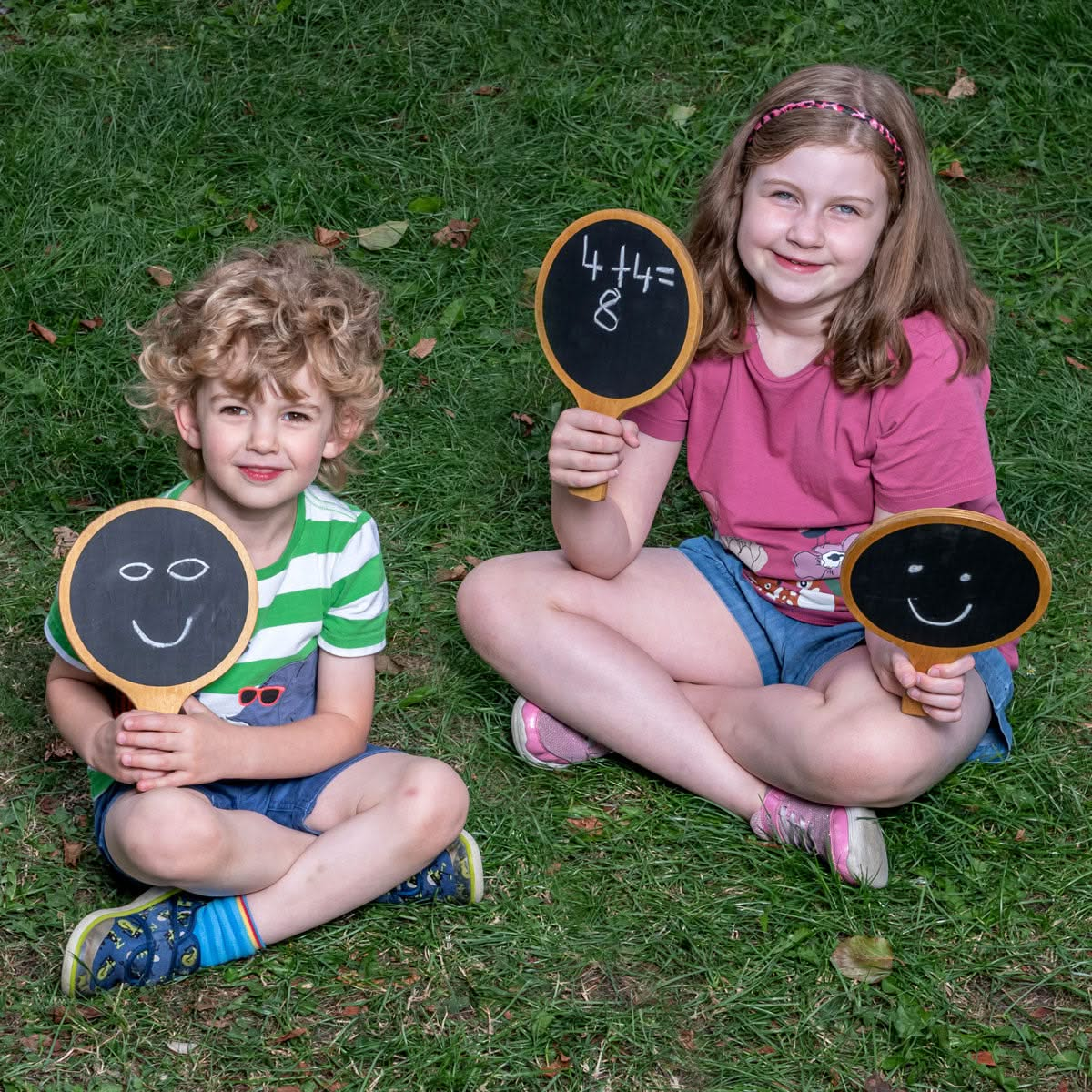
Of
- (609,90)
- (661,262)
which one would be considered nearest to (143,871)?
(661,262)

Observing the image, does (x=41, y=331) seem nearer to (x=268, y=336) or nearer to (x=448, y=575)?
(x=448, y=575)

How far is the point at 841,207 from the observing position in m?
2.85

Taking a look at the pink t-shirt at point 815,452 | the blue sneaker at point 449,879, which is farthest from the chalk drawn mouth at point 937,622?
the blue sneaker at point 449,879

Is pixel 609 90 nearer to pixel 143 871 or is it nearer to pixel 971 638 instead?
pixel 971 638

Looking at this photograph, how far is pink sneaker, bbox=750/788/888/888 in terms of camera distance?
9.21ft

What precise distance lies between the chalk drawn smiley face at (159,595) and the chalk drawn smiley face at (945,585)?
3.68ft

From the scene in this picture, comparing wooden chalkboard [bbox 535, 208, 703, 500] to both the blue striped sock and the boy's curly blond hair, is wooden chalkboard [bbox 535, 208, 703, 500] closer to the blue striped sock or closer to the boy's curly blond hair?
the boy's curly blond hair

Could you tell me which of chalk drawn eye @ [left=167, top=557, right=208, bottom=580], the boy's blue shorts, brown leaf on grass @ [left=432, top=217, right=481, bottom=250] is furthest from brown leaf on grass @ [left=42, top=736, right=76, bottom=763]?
brown leaf on grass @ [left=432, top=217, right=481, bottom=250]

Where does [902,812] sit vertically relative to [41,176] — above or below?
below

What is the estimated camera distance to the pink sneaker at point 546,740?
3098mm

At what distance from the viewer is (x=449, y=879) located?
2.74 meters

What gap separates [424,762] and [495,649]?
49 cm

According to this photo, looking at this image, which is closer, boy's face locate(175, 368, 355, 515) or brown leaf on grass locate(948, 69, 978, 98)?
boy's face locate(175, 368, 355, 515)

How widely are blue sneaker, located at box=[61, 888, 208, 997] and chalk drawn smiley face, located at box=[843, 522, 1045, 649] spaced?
52.9 inches
